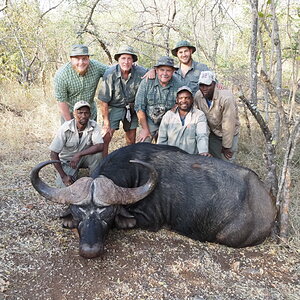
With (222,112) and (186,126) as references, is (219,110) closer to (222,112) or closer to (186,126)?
(222,112)

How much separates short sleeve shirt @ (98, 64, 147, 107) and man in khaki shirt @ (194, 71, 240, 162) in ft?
3.44

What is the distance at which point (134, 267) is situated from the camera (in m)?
3.14

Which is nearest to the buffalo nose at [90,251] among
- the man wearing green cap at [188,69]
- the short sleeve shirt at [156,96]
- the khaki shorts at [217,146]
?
the short sleeve shirt at [156,96]

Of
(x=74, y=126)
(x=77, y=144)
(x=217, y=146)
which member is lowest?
(x=217, y=146)

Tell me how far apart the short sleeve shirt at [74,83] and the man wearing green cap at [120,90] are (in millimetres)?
181

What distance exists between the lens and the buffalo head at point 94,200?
3.13 m

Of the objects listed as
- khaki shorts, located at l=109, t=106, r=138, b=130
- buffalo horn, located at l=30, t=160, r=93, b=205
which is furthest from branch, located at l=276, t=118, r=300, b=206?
khaki shorts, located at l=109, t=106, r=138, b=130

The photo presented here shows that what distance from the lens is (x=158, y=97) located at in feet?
16.8

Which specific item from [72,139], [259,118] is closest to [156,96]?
[72,139]

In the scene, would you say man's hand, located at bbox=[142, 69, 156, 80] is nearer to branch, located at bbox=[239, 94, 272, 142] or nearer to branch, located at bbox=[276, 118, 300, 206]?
branch, located at bbox=[239, 94, 272, 142]

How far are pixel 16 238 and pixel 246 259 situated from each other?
2290 millimetres

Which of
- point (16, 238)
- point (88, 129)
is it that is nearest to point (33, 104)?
point (88, 129)

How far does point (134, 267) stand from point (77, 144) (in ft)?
7.18

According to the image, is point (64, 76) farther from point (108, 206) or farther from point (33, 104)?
point (33, 104)
